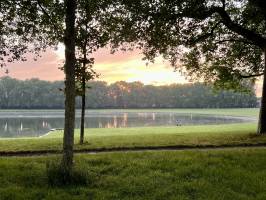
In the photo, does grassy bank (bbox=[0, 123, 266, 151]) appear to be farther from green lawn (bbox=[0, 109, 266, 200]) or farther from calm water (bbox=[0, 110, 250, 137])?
calm water (bbox=[0, 110, 250, 137])

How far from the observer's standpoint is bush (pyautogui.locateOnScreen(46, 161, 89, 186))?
1327 cm

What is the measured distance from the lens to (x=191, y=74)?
37344mm

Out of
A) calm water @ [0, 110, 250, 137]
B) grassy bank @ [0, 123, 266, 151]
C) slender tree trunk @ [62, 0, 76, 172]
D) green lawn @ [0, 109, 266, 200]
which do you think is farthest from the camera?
calm water @ [0, 110, 250, 137]

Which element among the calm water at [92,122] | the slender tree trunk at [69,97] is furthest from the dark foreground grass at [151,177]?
the calm water at [92,122]

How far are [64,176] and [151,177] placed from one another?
9.37 feet

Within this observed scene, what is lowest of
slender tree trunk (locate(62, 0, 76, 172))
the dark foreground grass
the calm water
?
the calm water

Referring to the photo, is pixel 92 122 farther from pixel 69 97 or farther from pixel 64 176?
pixel 64 176

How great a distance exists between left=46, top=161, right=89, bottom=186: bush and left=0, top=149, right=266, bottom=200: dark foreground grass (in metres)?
0.21

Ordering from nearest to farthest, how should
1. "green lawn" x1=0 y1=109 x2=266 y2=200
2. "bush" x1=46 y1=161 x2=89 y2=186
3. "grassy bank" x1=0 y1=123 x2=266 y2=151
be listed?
1. "green lawn" x1=0 y1=109 x2=266 y2=200
2. "bush" x1=46 y1=161 x2=89 y2=186
3. "grassy bank" x1=0 y1=123 x2=266 y2=151

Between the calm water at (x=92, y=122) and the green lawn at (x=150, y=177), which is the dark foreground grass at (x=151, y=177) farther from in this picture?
the calm water at (x=92, y=122)

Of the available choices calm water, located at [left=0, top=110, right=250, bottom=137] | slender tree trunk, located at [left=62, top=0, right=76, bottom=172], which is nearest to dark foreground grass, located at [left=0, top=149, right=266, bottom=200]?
slender tree trunk, located at [left=62, top=0, right=76, bottom=172]

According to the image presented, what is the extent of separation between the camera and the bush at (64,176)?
13273 mm

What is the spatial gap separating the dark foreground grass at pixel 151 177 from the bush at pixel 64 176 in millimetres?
212

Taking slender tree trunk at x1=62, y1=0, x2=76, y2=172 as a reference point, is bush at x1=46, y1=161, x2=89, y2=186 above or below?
below
